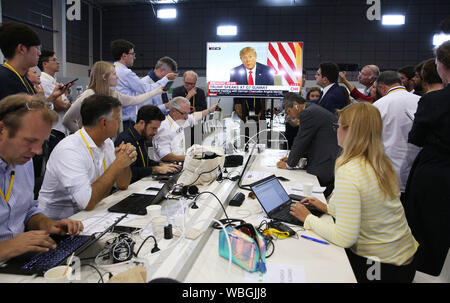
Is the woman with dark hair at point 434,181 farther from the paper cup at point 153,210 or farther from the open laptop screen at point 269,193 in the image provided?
the paper cup at point 153,210

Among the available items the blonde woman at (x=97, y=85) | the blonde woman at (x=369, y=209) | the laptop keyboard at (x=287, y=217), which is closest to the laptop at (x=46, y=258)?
the laptop keyboard at (x=287, y=217)

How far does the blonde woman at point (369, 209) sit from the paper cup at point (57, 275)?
3.28ft

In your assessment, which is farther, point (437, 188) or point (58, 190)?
point (437, 188)

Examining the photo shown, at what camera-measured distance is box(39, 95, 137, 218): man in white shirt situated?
1.62 m

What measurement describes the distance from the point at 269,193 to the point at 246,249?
620mm

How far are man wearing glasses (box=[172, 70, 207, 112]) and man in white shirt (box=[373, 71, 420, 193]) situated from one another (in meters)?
2.47

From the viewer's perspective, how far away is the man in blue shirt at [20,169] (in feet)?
3.79

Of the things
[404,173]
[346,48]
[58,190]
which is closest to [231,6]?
[346,48]

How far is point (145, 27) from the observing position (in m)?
10.7

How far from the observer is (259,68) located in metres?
3.91

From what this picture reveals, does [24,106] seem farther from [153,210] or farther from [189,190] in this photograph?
[189,190]

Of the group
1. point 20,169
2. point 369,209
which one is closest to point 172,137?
point 20,169
